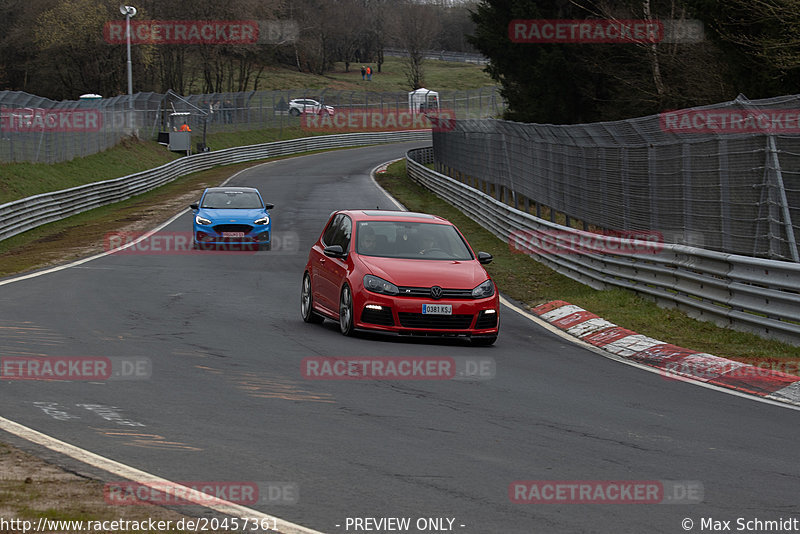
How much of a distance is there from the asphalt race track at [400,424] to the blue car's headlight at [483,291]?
632 mm

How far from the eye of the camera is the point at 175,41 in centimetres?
7931

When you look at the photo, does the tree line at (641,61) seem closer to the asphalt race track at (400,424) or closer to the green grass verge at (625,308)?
the green grass verge at (625,308)

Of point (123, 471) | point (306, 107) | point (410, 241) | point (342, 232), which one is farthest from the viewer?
point (306, 107)

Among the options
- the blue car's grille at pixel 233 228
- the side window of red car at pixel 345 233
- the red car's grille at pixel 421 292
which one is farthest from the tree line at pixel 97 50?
the red car's grille at pixel 421 292

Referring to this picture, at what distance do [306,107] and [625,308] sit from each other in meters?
69.8

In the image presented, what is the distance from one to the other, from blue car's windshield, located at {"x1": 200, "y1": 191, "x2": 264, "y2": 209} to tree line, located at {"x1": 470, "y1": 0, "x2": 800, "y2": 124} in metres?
10.9

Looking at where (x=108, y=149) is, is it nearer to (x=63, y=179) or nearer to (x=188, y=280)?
(x=63, y=179)

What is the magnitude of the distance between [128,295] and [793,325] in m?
9.60

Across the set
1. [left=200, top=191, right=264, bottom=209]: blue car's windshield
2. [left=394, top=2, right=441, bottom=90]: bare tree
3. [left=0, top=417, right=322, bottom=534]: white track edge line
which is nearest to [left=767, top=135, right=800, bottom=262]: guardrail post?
[left=0, top=417, right=322, bottom=534]: white track edge line

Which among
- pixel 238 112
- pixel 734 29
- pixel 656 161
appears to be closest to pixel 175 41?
pixel 238 112

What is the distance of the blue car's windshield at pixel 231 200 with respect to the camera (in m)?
24.8

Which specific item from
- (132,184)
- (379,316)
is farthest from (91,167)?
(379,316)

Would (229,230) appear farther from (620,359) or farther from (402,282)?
(620,359)

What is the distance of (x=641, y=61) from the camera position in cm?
3634
